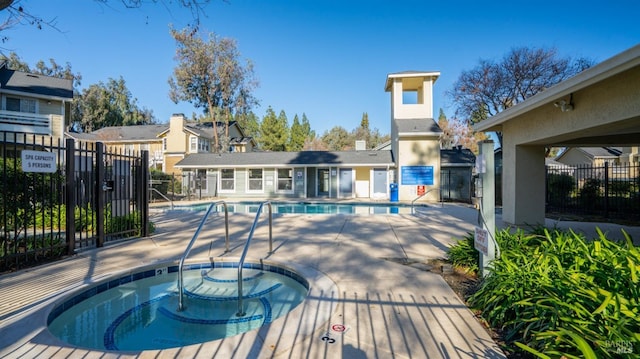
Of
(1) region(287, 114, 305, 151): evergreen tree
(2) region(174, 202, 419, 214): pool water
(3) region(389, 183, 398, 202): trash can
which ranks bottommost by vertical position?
(2) region(174, 202, 419, 214): pool water

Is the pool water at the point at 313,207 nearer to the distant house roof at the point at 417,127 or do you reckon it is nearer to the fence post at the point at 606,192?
the distant house roof at the point at 417,127

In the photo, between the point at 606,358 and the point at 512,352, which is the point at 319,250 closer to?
the point at 512,352

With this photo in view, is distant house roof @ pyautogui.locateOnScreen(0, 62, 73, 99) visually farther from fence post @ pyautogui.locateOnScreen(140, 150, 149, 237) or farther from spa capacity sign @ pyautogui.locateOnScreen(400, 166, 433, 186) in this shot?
Answer: spa capacity sign @ pyautogui.locateOnScreen(400, 166, 433, 186)

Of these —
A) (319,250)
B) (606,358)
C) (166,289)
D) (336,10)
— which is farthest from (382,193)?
(606,358)

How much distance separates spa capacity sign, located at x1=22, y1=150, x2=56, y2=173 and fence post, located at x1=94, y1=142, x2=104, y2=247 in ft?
2.98

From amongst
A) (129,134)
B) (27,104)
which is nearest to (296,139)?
(129,134)

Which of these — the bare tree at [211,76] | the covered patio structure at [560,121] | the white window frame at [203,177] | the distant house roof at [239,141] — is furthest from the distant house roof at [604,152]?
the white window frame at [203,177]

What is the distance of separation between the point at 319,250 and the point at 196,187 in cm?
1796

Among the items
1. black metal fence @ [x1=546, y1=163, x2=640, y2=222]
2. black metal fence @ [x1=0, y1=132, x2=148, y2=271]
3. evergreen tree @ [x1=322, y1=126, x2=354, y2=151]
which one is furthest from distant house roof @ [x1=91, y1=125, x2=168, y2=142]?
black metal fence @ [x1=546, y1=163, x2=640, y2=222]

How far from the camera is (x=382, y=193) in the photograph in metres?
19.9

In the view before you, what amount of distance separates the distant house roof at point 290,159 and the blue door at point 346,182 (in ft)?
2.56

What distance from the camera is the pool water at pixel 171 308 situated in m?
3.29

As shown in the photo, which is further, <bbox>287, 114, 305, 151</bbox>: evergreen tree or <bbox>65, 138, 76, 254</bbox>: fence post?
<bbox>287, 114, 305, 151</bbox>: evergreen tree

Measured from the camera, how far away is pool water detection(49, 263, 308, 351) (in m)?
3.29
